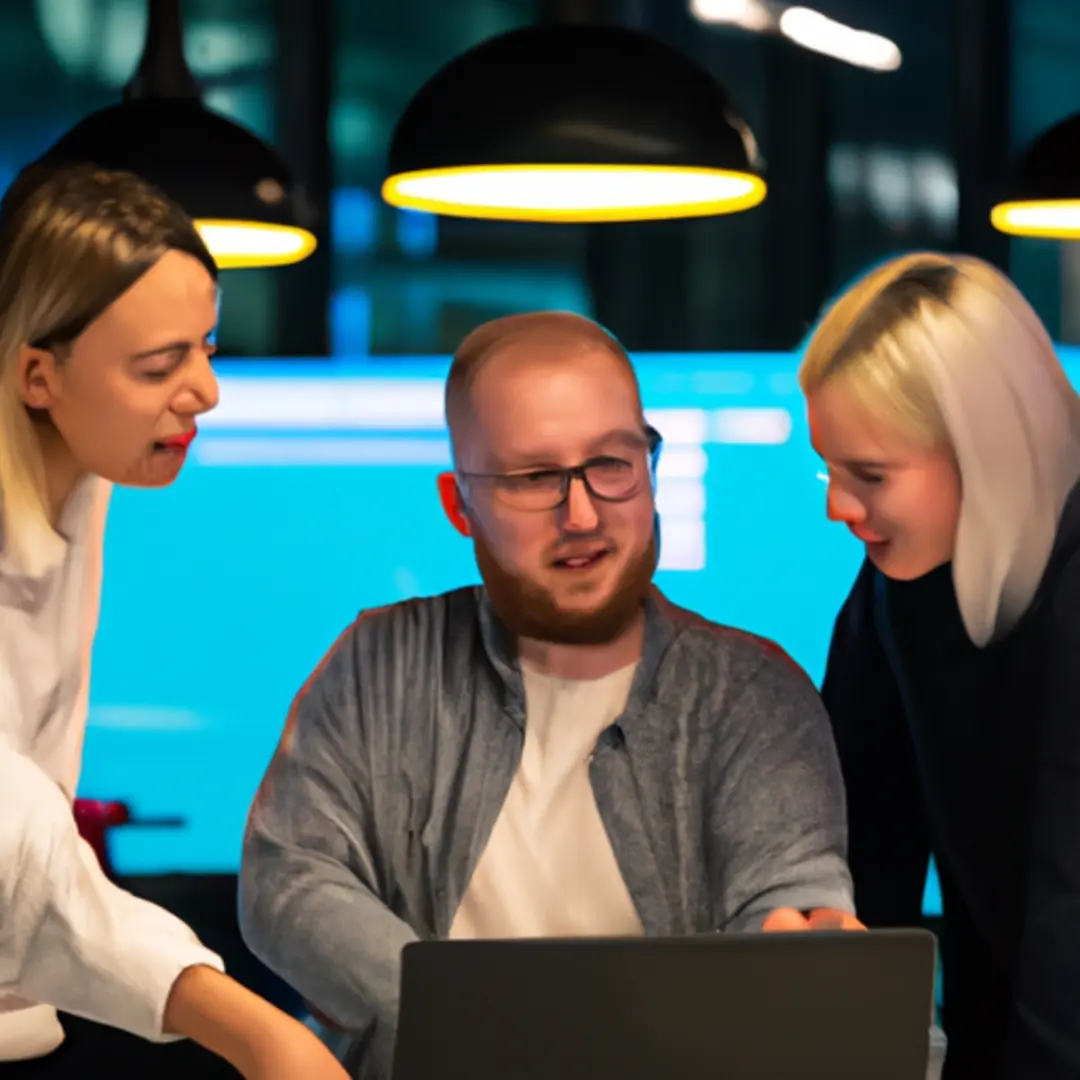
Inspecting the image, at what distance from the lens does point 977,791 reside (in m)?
2.24

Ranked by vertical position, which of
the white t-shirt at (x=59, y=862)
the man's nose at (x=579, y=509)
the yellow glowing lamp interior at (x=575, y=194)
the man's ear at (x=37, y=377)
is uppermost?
the yellow glowing lamp interior at (x=575, y=194)

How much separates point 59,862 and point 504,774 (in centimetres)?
70

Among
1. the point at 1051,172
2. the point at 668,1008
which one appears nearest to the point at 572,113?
the point at 1051,172

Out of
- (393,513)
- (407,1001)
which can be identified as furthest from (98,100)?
(407,1001)

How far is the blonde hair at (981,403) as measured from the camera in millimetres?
2086

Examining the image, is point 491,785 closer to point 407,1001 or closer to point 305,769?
point 305,769

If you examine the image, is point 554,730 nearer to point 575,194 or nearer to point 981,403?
point 981,403

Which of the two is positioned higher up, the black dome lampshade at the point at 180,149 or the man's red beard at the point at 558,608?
the black dome lampshade at the point at 180,149

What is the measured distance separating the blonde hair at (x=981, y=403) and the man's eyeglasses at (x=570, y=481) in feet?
1.03

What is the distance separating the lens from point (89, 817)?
2979 mm

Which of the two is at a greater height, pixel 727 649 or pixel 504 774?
pixel 727 649

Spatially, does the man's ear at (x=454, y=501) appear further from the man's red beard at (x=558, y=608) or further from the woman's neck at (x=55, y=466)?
the woman's neck at (x=55, y=466)

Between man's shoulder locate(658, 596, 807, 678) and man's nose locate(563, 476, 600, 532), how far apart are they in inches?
8.0

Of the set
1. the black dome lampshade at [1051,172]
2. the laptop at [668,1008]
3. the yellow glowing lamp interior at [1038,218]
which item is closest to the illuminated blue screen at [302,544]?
the yellow glowing lamp interior at [1038,218]
